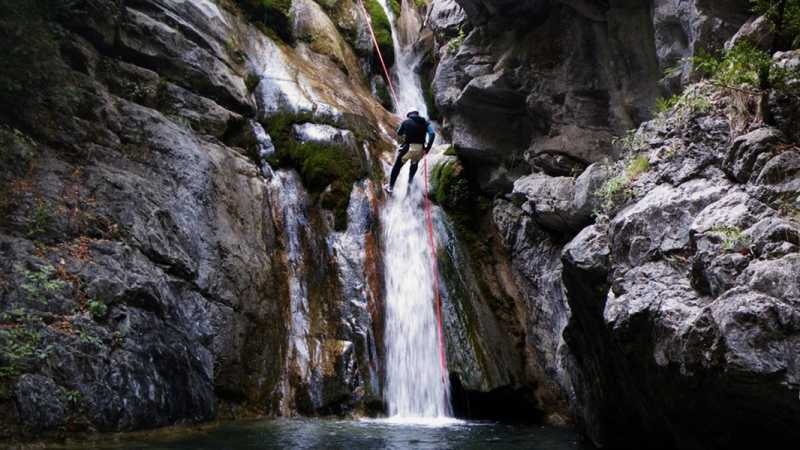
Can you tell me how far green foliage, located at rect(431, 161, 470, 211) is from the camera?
13.1 m

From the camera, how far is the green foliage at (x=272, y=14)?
16.3 metres

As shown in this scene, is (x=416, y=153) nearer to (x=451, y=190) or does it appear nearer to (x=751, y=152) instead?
(x=451, y=190)

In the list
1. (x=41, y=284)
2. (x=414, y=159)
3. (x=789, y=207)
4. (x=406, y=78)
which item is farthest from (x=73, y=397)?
(x=406, y=78)

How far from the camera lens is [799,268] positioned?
4098 millimetres

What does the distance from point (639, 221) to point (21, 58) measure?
7.61 meters

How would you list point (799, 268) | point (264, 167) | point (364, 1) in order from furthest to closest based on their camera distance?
point (364, 1), point (264, 167), point (799, 268)

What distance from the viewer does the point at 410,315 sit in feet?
36.5

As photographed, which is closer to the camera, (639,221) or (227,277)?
(639,221)

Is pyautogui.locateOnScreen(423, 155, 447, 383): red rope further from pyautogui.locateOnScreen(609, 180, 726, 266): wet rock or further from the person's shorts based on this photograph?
pyautogui.locateOnScreen(609, 180, 726, 266): wet rock

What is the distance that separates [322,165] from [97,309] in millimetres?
6407

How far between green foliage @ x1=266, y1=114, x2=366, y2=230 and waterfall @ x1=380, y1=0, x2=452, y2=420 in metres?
0.97

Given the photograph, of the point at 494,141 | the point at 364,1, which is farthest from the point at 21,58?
the point at 364,1

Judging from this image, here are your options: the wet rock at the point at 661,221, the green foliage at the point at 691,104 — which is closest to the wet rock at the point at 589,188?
the green foliage at the point at 691,104

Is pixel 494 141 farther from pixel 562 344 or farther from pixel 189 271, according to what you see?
pixel 189 271
